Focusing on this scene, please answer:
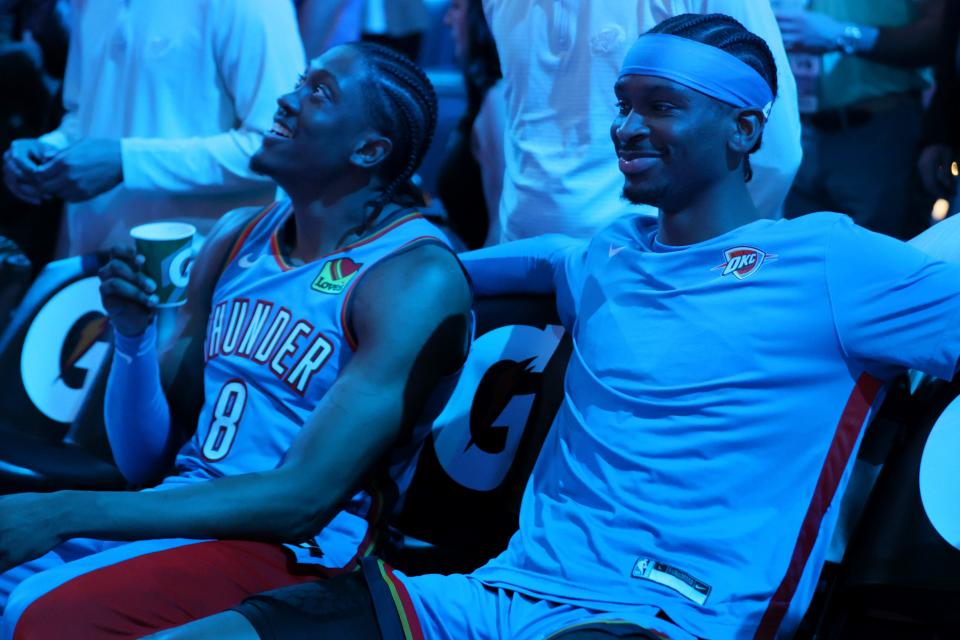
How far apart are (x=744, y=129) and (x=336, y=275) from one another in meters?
0.79

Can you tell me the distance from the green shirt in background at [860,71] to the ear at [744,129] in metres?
1.37

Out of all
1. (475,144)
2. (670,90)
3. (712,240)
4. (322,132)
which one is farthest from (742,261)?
(475,144)

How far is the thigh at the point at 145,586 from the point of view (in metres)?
2.00

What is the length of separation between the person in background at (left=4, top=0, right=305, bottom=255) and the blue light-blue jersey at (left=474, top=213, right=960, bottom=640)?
148 centimetres

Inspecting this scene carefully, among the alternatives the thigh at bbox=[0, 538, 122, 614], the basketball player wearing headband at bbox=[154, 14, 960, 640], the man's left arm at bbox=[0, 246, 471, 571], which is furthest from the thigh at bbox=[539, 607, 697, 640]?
the thigh at bbox=[0, 538, 122, 614]

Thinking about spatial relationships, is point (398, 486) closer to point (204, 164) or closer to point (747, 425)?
point (747, 425)

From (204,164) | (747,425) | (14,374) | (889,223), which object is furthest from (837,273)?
(14,374)

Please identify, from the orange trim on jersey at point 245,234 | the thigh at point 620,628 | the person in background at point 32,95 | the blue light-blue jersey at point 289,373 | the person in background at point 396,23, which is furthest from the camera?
the person in background at point 396,23

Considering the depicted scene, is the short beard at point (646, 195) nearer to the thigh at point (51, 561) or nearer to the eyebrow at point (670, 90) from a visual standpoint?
the eyebrow at point (670, 90)

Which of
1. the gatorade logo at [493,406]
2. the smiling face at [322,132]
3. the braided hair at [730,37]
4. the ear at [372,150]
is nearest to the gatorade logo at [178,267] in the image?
the smiling face at [322,132]

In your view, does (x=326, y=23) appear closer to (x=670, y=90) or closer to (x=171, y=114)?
(x=171, y=114)

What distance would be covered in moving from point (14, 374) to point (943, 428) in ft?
7.28

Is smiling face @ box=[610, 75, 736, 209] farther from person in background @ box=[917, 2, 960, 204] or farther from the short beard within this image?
person in background @ box=[917, 2, 960, 204]

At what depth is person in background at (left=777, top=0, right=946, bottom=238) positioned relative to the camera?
346cm
